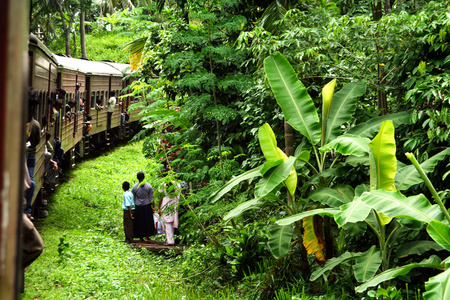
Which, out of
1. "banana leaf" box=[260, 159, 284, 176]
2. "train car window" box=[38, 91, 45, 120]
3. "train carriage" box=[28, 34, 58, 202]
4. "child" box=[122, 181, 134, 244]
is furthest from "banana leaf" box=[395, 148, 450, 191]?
"train car window" box=[38, 91, 45, 120]

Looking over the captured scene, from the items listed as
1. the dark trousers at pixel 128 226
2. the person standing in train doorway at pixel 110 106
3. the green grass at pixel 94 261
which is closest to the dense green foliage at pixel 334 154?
the green grass at pixel 94 261

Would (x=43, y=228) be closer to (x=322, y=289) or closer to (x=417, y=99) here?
(x=322, y=289)

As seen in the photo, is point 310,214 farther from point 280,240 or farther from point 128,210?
point 128,210

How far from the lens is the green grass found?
667 centimetres

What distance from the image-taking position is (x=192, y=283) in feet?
23.7

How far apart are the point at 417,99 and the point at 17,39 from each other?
5.42 meters

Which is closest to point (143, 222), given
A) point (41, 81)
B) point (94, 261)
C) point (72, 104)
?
point (94, 261)

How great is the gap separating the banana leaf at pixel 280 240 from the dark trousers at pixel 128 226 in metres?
4.81

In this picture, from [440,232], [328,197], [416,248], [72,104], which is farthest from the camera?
[72,104]

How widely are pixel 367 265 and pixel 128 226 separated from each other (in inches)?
246

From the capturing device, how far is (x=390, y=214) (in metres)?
4.34

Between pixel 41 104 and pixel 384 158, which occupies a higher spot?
pixel 41 104

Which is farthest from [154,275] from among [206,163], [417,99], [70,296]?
[417,99]

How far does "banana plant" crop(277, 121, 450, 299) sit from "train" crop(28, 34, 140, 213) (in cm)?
539
